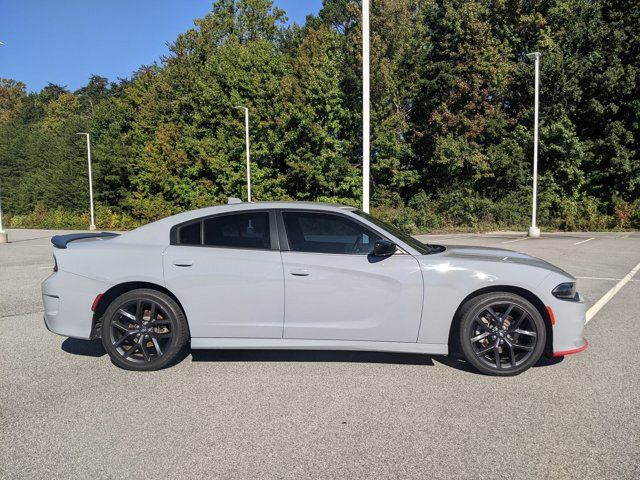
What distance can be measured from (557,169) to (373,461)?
109 ft

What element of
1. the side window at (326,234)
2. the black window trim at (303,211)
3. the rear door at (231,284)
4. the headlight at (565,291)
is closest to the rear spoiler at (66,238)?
the rear door at (231,284)

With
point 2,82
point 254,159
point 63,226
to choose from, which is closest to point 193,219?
point 254,159

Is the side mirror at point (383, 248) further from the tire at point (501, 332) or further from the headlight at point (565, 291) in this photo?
the headlight at point (565, 291)

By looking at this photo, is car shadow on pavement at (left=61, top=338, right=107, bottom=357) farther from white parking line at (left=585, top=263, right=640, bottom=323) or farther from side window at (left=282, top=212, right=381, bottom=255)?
white parking line at (left=585, top=263, right=640, bottom=323)

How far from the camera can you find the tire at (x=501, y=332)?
4.20 meters

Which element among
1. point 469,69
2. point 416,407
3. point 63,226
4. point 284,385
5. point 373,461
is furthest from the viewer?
point 63,226

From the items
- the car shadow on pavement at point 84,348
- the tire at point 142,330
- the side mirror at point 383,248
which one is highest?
the side mirror at point 383,248

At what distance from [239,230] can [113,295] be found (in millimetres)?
1302

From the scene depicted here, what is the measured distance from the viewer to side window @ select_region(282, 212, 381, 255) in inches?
173

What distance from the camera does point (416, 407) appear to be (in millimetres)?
3635

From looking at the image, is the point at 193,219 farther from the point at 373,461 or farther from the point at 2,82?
the point at 2,82

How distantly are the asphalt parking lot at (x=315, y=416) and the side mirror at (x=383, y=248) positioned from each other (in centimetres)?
107

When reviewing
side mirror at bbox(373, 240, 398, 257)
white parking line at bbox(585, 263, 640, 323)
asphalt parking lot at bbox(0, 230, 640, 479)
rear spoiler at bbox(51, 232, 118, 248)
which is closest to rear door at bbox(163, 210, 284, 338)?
asphalt parking lot at bbox(0, 230, 640, 479)

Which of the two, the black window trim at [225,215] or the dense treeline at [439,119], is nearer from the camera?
the black window trim at [225,215]
